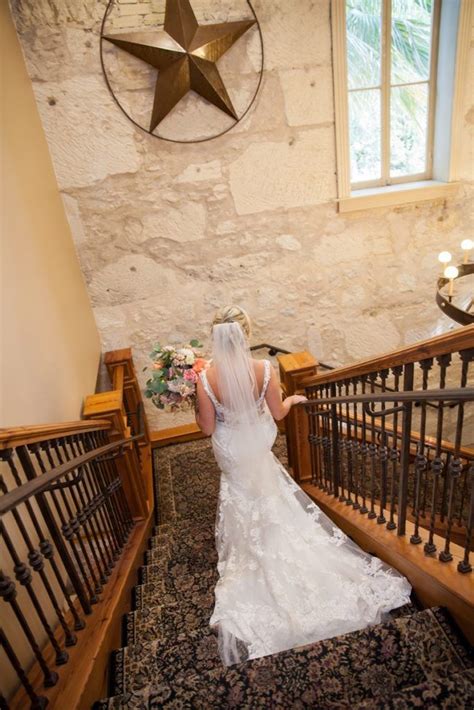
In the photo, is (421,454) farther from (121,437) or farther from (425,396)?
(121,437)

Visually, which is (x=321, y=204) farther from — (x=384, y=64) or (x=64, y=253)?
(x=64, y=253)

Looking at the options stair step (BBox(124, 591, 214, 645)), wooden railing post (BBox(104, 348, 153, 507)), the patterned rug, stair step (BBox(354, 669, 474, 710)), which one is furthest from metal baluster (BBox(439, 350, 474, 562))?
wooden railing post (BBox(104, 348, 153, 507))

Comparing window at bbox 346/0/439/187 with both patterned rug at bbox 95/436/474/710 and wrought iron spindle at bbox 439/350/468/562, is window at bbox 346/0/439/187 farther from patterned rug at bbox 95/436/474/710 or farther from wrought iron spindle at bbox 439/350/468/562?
patterned rug at bbox 95/436/474/710

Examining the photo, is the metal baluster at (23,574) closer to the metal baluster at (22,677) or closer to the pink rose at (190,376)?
the metal baluster at (22,677)

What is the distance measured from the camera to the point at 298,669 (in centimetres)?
149

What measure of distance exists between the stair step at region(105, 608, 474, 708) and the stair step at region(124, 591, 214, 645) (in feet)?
0.83

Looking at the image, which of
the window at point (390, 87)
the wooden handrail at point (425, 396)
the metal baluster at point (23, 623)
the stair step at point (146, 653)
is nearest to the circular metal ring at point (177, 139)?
the window at point (390, 87)

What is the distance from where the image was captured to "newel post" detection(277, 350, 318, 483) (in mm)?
2961

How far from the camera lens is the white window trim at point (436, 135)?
369 cm

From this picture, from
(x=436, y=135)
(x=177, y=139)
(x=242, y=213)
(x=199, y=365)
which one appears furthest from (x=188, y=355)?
(x=436, y=135)

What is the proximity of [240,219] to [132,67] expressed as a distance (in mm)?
1543

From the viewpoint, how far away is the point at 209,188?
3.94m

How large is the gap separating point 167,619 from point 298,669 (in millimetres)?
832

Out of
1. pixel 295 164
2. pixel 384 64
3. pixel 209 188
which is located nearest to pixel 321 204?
pixel 295 164
